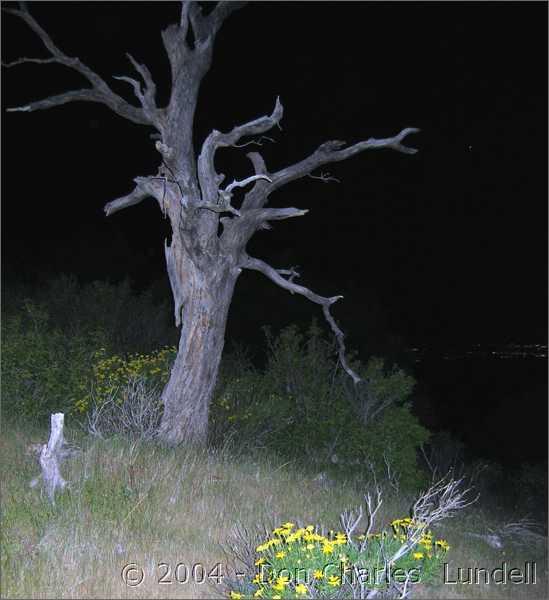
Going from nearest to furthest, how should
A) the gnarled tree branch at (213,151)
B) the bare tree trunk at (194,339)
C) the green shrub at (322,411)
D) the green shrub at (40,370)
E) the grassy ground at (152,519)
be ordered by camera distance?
1. the grassy ground at (152,519)
2. the gnarled tree branch at (213,151)
3. the bare tree trunk at (194,339)
4. the green shrub at (40,370)
5. the green shrub at (322,411)

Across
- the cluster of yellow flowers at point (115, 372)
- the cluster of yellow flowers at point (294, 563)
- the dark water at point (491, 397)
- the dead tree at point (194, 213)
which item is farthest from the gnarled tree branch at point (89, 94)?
the dark water at point (491, 397)

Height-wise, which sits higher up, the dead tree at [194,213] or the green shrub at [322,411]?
the dead tree at [194,213]

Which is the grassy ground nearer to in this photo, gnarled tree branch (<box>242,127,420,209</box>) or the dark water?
gnarled tree branch (<box>242,127,420,209</box>)

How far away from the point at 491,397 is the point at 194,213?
41.2 meters

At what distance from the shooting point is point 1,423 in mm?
10305

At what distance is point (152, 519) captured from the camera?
6.36 metres

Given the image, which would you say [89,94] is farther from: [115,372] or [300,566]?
[300,566]

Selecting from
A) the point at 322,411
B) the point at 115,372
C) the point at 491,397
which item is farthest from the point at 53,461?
the point at 491,397

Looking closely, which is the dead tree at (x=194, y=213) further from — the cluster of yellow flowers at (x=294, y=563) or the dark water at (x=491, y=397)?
the dark water at (x=491, y=397)

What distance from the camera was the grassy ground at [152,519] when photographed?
5285 mm

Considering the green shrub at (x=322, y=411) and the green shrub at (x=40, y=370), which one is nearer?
the green shrub at (x=40, y=370)

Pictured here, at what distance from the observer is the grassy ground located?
5285 millimetres

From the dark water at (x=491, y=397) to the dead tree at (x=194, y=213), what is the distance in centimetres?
2633

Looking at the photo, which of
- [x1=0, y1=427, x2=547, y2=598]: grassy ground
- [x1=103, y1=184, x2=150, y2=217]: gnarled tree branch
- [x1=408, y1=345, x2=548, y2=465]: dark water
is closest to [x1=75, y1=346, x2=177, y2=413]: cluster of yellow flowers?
[x1=103, y1=184, x2=150, y2=217]: gnarled tree branch
